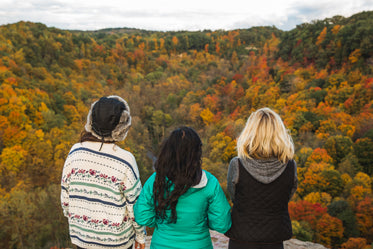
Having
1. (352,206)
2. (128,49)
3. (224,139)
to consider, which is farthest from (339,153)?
(128,49)

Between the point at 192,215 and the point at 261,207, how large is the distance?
643mm

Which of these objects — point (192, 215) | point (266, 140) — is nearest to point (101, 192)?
point (192, 215)

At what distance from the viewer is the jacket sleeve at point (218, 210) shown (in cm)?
221

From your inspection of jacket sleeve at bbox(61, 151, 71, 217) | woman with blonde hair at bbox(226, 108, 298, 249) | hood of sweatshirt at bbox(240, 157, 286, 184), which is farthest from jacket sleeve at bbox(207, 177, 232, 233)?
jacket sleeve at bbox(61, 151, 71, 217)

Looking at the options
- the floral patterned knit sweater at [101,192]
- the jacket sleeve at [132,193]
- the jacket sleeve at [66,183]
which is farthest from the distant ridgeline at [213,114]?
the jacket sleeve at [132,193]

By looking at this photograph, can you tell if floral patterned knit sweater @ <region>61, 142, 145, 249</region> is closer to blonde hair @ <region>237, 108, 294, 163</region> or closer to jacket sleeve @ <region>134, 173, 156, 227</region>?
jacket sleeve @ <region>134, 173, 156, 227</region>

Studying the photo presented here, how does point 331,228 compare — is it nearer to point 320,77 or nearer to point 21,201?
point 21,201

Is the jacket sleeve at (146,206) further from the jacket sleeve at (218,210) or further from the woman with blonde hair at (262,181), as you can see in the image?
the woman with blonde hair at (262,181)

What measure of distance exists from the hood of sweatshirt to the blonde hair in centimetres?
4

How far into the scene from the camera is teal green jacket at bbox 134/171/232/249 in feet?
7.13

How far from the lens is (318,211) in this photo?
19734 millimetres

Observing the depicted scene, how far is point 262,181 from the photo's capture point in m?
2.24

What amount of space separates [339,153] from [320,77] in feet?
79.2

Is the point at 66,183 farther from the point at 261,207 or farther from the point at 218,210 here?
the point at 261,207
